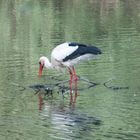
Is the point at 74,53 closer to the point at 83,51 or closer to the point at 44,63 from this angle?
the point at 83,51

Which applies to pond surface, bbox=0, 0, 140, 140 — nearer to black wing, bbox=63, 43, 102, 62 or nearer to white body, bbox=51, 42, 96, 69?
white body, bbox=51, 42, 96, 69

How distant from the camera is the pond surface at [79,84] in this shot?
39.1ft

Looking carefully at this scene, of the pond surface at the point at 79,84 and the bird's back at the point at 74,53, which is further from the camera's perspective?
the bird's back at the point at 74,53

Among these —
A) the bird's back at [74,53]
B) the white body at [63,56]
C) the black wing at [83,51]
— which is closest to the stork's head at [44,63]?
the white body at [63,56]

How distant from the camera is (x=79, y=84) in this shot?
16156 millimetres

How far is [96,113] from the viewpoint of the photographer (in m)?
13.0

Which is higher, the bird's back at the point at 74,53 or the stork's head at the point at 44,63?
the bird's back at the point at 74,53

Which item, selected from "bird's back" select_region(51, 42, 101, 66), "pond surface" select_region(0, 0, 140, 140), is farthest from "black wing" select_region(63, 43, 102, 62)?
"pond surface" select_region(0, 0, 140, 140)

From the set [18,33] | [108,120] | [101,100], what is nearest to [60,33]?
[18,33]

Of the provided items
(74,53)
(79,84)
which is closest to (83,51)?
(74,53)

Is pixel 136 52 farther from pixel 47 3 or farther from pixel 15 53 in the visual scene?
pixel 47 3

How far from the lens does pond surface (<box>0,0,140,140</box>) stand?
1191 cm

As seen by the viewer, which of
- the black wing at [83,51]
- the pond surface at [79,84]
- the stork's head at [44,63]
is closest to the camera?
the pond surface at [79,84]

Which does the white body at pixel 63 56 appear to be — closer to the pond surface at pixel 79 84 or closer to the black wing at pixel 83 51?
the black wing at pixel 83 51
